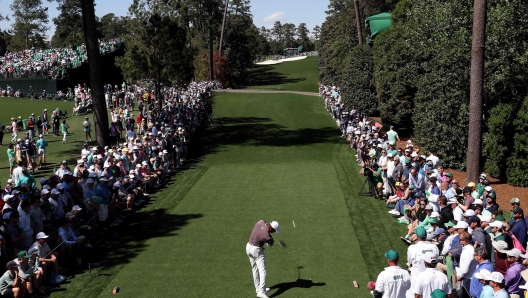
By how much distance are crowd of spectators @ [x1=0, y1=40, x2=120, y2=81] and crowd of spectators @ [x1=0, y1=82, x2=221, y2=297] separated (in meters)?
27.5

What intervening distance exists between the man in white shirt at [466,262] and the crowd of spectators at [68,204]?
26.5ft

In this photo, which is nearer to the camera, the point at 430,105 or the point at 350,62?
the point at 430,105

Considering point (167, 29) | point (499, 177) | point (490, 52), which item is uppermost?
point (167, 29)

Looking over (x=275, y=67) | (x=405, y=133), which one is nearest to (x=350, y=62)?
(x=405, y=133)

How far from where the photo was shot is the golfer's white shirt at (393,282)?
8.50m

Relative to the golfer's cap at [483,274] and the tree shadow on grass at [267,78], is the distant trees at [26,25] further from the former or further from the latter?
the golfer's cap at [483,274]

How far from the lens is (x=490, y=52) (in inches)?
844

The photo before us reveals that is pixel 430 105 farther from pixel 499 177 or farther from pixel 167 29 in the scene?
pixel 167 29

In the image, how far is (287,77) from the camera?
8562cm

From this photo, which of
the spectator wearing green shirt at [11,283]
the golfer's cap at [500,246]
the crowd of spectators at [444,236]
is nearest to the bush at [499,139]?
the crowd of spectators at [444,236]

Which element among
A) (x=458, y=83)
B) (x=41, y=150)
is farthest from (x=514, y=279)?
(x=41, y=150)

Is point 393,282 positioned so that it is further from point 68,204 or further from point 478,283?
point 68,204

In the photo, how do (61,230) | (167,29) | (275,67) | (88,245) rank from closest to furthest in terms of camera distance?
1. (61,230)
2. (88,245)
3. (167,29)
4. (275,67)

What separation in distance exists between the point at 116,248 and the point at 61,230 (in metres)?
1.91
